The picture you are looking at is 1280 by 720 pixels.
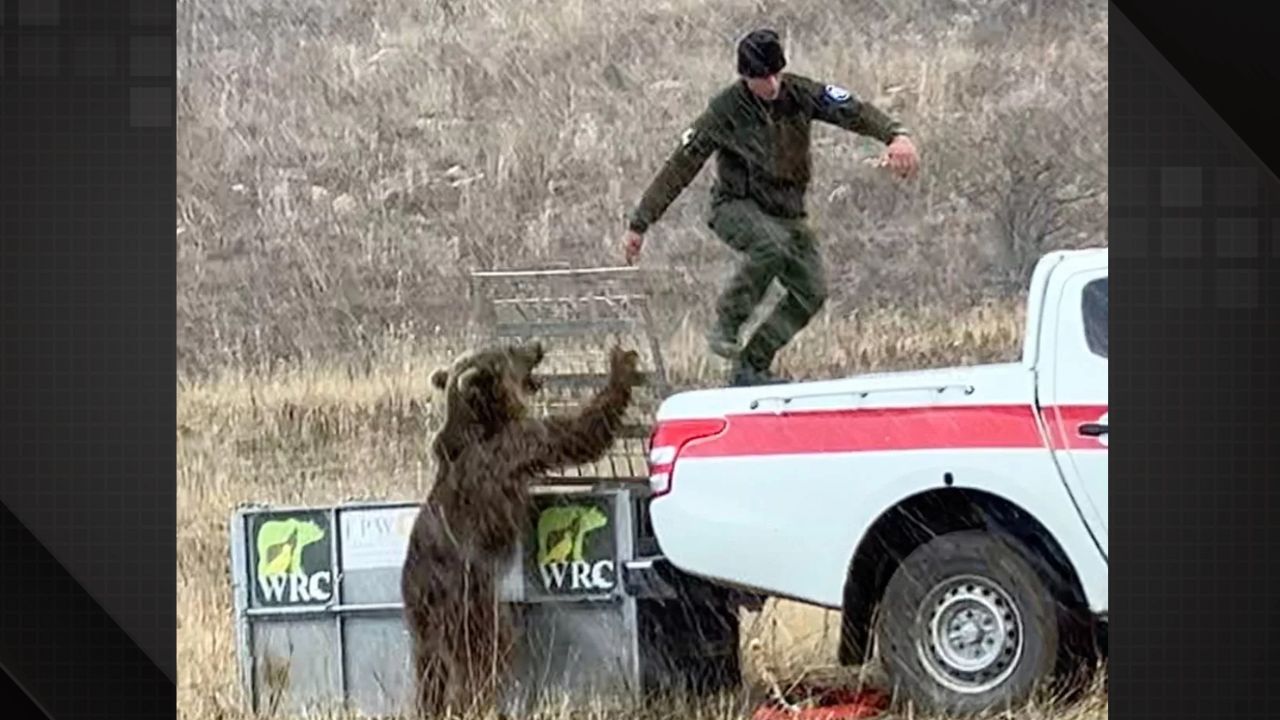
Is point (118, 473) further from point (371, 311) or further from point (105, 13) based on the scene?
point (105, 13)

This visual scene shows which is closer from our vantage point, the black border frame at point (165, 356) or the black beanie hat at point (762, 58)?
the black border frame at point (165, 356)

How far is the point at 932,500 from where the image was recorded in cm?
447

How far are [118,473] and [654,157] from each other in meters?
1.59

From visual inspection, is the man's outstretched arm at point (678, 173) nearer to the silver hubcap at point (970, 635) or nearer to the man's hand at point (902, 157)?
the man's hand at point (902, 157)

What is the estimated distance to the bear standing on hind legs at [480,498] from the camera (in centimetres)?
458

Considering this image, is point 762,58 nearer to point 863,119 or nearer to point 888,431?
point 863,119

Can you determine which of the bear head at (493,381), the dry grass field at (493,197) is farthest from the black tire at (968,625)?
the bear head at (493,381)

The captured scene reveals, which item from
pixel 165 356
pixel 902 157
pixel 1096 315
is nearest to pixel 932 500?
pixel 1096 315

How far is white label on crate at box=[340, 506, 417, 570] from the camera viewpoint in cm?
460

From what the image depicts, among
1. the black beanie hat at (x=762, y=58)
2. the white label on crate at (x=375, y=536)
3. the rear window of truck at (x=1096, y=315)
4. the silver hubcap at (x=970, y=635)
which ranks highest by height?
the black beanie hat at (x=762, y=58)

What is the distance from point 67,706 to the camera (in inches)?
187

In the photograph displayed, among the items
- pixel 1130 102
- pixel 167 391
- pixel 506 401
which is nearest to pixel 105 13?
pixel 167 391

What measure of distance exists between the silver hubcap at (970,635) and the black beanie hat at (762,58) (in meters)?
1.34

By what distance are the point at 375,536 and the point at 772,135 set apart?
141cm
